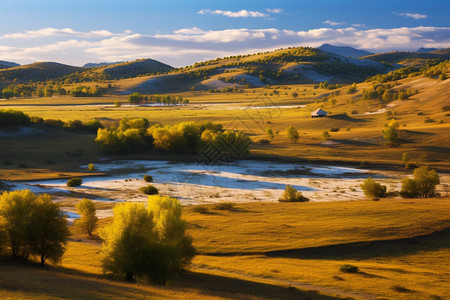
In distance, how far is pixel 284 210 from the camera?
57.8 metres

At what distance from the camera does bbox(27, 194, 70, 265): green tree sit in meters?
37.1

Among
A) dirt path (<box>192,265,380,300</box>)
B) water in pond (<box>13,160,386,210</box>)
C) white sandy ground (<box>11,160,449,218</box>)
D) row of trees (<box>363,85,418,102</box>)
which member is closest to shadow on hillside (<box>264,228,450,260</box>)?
dirt path (<box>192,265,380,300</box>)

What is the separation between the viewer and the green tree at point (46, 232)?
3712cm

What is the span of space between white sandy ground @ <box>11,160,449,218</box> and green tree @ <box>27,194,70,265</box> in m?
19.6

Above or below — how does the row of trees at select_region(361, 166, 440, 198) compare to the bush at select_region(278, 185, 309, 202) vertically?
above

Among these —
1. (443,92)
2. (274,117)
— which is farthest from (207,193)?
(443,92)

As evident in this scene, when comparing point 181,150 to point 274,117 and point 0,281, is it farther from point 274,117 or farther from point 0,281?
point 0,281

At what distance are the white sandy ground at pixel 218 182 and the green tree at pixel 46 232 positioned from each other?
64.2 feet

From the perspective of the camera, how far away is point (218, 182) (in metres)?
81.7

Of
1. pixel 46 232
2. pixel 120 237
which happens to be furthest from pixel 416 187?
pixel 46 232

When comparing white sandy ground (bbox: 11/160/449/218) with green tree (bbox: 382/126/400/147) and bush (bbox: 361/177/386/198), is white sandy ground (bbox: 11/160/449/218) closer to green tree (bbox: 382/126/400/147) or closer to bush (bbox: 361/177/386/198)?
bush (bbox: 361/177/386/198)

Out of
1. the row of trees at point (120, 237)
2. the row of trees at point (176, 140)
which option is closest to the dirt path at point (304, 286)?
the row of trees at point (120, 237)

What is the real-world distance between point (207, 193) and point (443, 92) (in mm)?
115112

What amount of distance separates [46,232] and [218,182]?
46.3 metres
